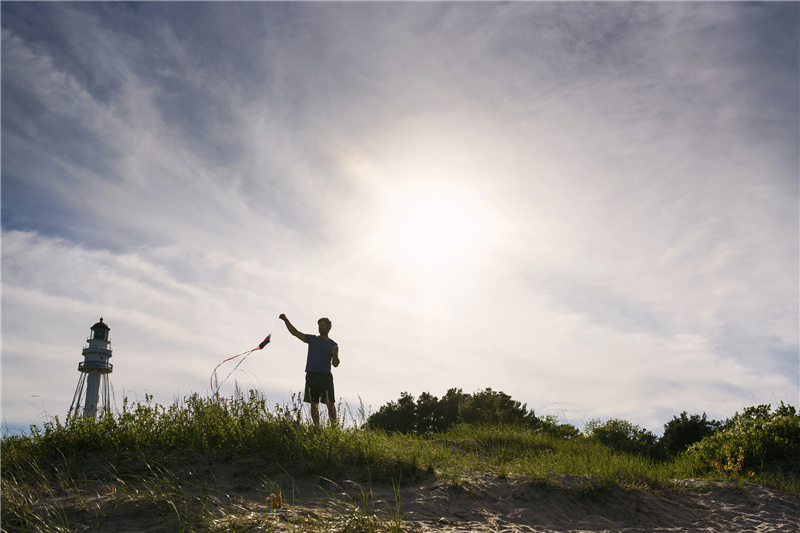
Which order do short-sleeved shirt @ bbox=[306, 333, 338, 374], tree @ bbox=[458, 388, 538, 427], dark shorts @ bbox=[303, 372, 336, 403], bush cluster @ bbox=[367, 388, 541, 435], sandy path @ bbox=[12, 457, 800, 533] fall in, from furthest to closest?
bush cluster @ bbox=[367, 388, 541, 435] → tree @ bbox=[458, 388, 538, 427] → short-sleeved shirt @ bbox=[306, 333, 338, 374] → dark shorts @ bbox=[303, 372, 336, 403] → sandy path @ bbox=[12, 457, 800, 533]

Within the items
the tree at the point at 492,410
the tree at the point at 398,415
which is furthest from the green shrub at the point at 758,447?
the tree at the point at 398,415

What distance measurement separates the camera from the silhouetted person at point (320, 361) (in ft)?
28.9

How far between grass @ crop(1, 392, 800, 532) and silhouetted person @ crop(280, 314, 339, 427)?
123cm

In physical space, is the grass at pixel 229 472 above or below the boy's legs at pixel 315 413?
below

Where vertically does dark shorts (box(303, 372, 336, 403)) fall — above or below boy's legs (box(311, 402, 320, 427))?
above

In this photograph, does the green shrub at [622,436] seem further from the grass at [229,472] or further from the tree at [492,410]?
the grass at [229,472]

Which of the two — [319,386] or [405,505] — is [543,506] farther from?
[319,386]

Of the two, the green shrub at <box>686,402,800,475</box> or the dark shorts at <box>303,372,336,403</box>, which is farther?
the green shrub at <box>686,402,800,475</box>

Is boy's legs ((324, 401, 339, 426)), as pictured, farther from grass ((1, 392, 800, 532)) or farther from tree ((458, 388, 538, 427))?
tree ((458, 388, 538, 427))

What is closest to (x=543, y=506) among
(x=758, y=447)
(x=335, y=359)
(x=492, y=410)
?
(x=335, y=359)

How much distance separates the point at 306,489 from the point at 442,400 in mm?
15094

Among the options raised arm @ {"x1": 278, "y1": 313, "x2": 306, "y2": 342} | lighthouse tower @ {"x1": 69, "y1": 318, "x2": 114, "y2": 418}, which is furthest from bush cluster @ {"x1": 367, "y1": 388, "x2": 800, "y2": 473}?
lighthouse tower @ {"x1": 69, "y1": 318, "x2": 114, "y2": 418}

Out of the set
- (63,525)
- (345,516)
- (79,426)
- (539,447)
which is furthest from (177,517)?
(539,447)

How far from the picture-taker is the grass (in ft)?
14.8
